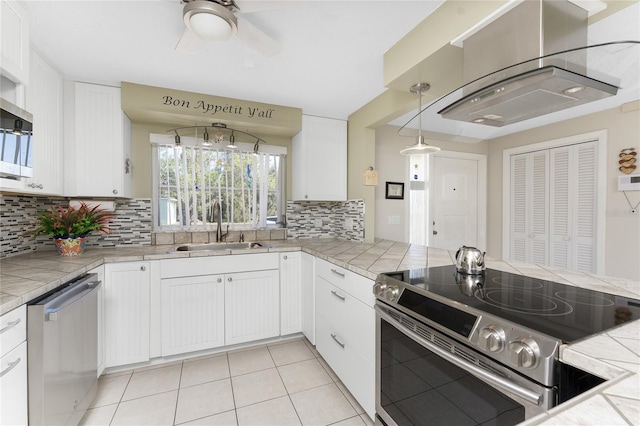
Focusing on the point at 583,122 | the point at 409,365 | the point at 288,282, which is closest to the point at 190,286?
the point at 288,282

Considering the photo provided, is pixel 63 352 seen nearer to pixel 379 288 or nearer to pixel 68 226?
pixel 68 226

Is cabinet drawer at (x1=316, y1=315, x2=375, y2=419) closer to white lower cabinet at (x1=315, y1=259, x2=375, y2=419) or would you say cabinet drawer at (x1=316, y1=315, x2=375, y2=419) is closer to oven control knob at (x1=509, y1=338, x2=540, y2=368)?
white lower cabinet at (x1=315, y1=259, x2=375, y2=419)

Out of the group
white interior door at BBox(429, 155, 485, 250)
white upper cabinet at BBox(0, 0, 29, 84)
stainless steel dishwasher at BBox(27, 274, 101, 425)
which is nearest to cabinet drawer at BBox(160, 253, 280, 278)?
stainless steel dishwasher at BBox(27, 274, 101, 425)

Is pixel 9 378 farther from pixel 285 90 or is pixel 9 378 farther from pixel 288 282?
pixel 285 90

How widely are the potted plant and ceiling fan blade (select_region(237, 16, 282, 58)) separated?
73.2 inches

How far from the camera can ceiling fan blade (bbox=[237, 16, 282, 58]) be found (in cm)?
137

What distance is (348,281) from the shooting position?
177cm

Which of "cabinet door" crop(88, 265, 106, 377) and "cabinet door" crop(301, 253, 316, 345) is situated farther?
"cabinet door" crop(301, 253, 316, 345)

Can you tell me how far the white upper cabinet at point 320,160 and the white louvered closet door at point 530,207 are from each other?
2.44 meters

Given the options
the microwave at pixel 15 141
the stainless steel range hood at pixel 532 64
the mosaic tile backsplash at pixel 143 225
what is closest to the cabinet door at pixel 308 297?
the mosaic tile backsplash at pixel 143 225

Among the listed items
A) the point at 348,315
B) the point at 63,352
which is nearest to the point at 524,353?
the point at 348,315

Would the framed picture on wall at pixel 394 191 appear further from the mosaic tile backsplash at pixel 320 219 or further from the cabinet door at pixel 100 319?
the cabinet door at pixel 100 319

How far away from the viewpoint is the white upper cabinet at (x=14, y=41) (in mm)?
1304

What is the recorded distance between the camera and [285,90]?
2.39 metres
